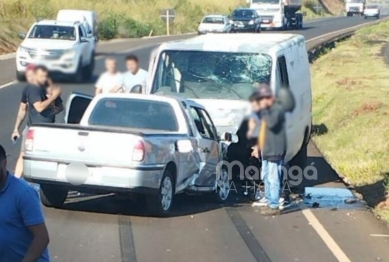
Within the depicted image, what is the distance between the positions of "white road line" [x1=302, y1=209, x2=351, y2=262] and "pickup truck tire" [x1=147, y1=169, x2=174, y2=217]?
190 cm

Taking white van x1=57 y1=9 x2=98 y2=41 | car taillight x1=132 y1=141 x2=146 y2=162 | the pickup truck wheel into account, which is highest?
white van x1=57 y1=9 x2=98 y2=41

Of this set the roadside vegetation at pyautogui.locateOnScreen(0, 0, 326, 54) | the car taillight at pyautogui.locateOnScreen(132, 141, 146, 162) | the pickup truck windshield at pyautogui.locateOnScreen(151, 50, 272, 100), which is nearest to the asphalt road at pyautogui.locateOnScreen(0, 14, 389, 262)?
the car taillight at pyautogui.locateOnScreen(132, 141, 146, 162)

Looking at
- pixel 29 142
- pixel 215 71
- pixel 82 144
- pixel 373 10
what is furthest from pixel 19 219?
pixel 29 142

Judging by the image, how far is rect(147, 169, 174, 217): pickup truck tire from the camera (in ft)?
39.0

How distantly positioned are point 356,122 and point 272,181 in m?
9.88

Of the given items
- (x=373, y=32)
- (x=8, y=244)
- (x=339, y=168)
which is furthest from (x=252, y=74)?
(x=373, y=32)

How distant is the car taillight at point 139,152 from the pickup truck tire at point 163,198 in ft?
2.44

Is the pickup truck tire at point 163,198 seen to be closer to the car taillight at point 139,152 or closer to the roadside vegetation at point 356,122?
the car taillight at point 139,152

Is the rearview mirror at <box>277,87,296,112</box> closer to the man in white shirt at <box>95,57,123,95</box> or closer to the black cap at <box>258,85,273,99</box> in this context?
the black cap at <box>258,85,273,99</box>

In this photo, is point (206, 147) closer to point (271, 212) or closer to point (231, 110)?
point (271, 212)

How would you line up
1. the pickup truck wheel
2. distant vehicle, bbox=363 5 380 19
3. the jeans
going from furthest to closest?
the pickup truck wheel → the jeans → distant vehicle, bbox=363 5 380 19

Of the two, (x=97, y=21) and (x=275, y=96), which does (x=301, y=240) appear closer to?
(x=97, y=21)

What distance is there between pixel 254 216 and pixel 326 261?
100 inches

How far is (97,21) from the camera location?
3281 millimetres
